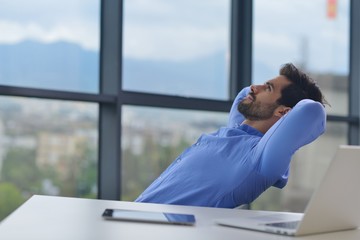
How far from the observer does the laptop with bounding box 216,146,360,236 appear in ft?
3.52

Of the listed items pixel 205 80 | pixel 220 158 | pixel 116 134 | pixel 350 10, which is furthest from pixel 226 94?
pixel 220 158

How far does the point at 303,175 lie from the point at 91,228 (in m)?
3.04

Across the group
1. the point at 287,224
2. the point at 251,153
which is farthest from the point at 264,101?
the point at 287,224

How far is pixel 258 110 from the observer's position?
2125 mm

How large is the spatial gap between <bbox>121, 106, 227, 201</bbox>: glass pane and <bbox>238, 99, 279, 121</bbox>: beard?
1047 mm

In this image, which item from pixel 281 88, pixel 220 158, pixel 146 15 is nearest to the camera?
pixel 220 158

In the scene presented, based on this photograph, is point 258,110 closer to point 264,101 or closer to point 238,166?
point 264,101

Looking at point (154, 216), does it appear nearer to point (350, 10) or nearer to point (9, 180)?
point (9, 180)

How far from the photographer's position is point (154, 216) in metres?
1.22

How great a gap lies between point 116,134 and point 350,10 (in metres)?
2.16

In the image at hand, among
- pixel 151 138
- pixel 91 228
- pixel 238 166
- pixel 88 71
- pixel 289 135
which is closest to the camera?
pixel 91 228

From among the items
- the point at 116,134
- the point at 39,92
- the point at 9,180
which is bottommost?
the point at 9,180

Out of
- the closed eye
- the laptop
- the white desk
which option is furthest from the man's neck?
the laptop

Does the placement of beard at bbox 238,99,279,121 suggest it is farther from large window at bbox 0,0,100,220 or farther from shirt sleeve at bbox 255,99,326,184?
large window at bbox 0,0,100,220
